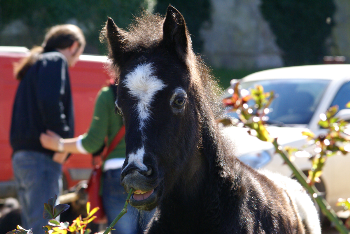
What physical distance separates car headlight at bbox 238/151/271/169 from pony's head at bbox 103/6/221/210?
97.3 inches

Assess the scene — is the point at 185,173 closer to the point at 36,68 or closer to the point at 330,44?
the point at 36,68

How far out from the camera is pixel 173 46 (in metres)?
2.29

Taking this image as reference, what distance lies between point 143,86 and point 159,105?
125 mm

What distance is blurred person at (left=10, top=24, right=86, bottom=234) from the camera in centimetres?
359

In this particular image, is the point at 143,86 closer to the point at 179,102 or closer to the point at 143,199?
the point at 179,102

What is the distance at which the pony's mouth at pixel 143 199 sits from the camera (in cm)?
189

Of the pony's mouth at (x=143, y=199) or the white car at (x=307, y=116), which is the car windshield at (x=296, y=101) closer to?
the white car at (x=307, y=116)

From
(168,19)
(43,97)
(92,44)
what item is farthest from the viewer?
(92,44)

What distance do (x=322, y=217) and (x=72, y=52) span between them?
145 inches

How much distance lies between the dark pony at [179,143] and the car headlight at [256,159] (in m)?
2.28

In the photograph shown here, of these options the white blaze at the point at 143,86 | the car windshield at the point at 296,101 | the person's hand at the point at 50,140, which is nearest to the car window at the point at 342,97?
the car windshield at the point at 296,101

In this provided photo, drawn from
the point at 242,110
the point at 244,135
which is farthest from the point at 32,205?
the point at 242,110

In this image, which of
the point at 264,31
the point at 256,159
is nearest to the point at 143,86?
the point at 256,159

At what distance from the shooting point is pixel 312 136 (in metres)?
0.98
